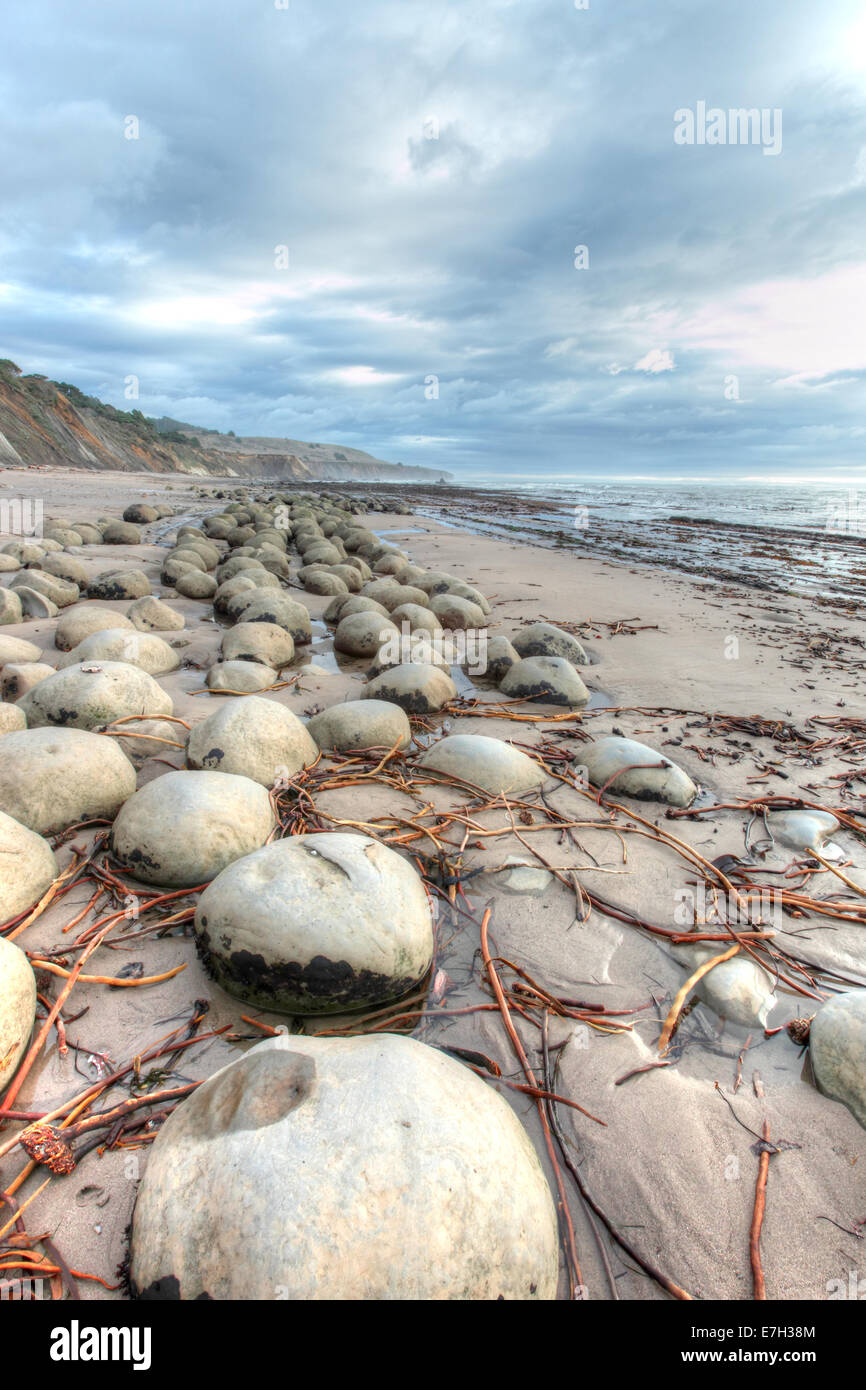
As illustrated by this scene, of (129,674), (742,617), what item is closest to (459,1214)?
(129,674)

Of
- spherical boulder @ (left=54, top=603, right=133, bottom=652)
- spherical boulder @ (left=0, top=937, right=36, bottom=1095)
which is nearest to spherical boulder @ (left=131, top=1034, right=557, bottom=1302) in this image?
spherical boulder @ (left=0, top=937, right=36, bottom=1095)

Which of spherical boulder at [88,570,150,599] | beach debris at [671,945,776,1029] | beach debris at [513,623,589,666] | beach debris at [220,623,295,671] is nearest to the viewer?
beach debris at [671,945,776,1029]

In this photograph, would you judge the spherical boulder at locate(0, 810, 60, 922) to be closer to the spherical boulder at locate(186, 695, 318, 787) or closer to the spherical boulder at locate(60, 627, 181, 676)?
the spherical boulder at locate(186, 695, 318, 787)

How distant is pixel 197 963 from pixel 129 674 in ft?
7.60

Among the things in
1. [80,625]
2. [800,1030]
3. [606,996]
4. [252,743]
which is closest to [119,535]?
[80,625]

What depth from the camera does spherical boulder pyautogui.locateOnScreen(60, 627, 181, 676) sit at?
470cm

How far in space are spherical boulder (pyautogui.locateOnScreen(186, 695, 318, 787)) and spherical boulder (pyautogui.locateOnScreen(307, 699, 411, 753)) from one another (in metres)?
0.34

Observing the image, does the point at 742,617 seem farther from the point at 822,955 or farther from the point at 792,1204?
the point at 792,1204

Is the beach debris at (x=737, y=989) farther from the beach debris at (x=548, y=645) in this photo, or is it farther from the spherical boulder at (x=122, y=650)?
the beach debris at (x=548, y=645)

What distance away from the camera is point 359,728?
405 centimetres

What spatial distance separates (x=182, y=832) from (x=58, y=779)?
0.72m

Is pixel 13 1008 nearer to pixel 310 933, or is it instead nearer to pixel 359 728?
pixel 310 933

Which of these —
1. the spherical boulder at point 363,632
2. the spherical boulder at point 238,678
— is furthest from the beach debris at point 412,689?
the spherical boulder at point 363,632

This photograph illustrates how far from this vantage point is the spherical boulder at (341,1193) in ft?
4.09
